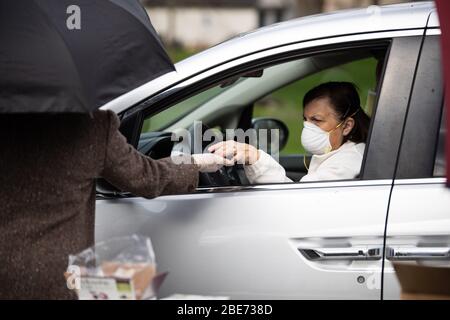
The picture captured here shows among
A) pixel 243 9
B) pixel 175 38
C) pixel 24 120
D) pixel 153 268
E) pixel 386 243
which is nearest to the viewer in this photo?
pixel 153 268

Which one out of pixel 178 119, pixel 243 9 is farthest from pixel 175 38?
pixel 178 119

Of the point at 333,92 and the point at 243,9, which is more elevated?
the point at 243,9

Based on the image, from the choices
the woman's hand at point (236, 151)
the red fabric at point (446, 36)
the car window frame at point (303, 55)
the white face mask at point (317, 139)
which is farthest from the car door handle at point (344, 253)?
the red fabric at point (446, 36)

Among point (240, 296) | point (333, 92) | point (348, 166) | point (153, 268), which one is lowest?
point (240, 296)

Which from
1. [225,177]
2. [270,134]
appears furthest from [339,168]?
[270,134]

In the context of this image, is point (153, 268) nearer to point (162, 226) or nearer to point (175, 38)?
point (162, 226)

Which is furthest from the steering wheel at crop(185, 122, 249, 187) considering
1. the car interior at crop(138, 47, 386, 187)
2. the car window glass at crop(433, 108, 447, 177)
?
the car window glass at crop(433, 108, 447, 177)

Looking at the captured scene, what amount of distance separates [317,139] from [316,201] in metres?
0.48

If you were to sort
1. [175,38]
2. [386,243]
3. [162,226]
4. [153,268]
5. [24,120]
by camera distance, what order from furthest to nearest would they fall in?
[175,38], [162,226], [386,243], [24,120], [153,268]

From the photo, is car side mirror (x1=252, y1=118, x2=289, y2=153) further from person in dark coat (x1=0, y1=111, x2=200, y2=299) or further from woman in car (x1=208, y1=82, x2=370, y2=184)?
person in dark coat (x1=0, y1=111, x2=200, y2=299)

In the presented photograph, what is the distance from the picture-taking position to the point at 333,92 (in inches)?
147

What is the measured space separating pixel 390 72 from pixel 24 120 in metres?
1.40

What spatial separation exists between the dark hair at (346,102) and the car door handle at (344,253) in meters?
0.62

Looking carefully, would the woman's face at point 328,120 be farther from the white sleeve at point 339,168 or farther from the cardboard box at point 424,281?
the cardboard box at point 424,281
